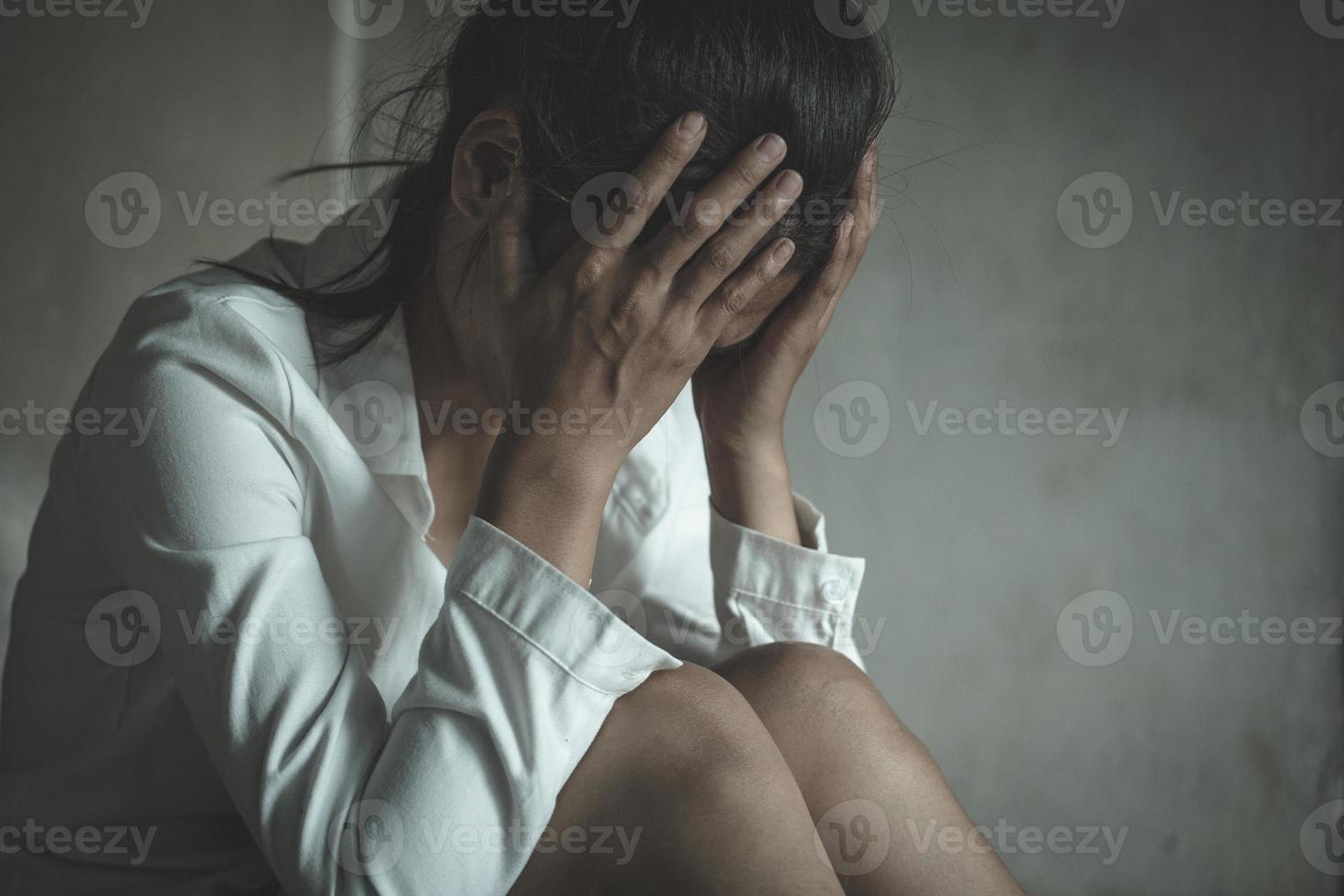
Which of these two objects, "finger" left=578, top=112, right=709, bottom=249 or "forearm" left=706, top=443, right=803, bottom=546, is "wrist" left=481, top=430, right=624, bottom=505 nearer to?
"finger" left=578, top=112, right=709, bottom=249

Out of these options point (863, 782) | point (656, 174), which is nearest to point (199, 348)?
point (656, 174)

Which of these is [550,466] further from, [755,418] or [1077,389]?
[1077,389]

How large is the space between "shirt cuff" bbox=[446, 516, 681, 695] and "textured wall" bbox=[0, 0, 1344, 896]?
84 centimetres

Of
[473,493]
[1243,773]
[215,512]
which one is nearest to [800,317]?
[473,493]

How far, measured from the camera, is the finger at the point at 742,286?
705mm

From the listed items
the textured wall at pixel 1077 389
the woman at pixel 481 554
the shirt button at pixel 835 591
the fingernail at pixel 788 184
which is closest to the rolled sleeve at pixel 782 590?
the shirt button at pixel 835 591

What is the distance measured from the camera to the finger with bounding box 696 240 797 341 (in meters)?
0.70

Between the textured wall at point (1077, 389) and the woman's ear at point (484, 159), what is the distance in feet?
2.31

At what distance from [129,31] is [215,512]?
87 cm

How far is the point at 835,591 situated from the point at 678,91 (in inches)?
17.7

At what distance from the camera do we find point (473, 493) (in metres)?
0.95

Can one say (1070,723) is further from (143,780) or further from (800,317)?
(143,780)

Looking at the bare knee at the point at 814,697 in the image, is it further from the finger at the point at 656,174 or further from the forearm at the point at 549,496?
the finger at the point at 656,174

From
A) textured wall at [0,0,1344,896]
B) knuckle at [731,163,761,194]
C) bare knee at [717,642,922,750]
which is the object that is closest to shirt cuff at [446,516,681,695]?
bare knee at [717,642,922,750]
